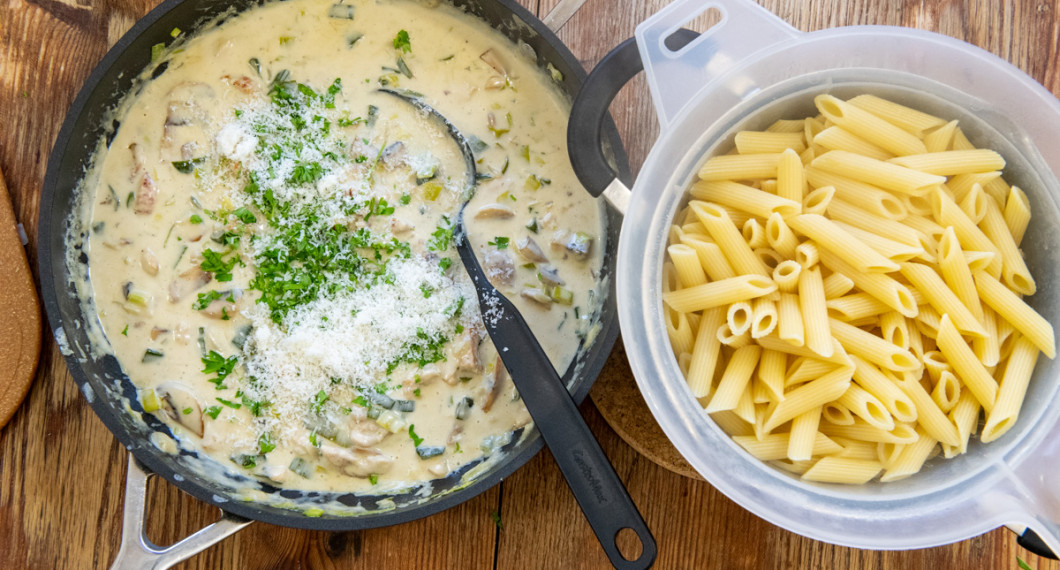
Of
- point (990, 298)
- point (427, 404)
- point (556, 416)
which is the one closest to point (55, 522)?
point (427, 404)

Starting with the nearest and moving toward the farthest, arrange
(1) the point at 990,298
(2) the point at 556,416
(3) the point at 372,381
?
1. (1) the point at 990,298
2. (2) the point at 556,416
3. (3) the point at 372,381

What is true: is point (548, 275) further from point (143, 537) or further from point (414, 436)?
point (143, 537)

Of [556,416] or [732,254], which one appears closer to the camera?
[732,254]

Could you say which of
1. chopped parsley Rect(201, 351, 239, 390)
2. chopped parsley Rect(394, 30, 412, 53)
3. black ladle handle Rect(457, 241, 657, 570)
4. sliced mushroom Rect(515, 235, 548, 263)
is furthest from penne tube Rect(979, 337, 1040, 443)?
chopped parsley Rect(201, 351, 239, 390)

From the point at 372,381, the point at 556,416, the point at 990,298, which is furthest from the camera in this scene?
the point at 372,381

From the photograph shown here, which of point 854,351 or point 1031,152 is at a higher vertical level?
point 1031,152

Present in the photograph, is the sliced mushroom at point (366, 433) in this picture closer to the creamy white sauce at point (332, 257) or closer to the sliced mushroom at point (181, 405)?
the creamy white sauce at point (332, 257)

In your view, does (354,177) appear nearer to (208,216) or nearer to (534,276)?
(208,216)

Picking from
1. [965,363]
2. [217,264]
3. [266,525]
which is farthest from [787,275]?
[266,525]
